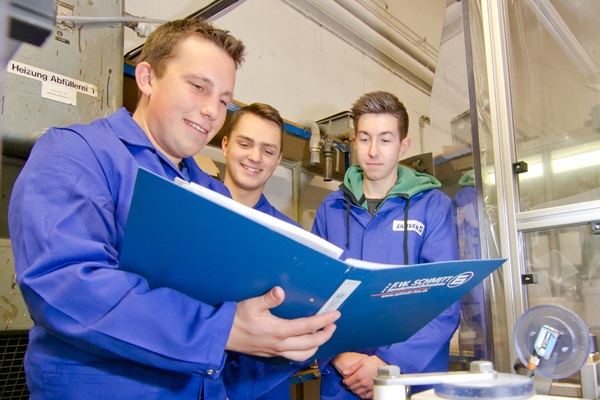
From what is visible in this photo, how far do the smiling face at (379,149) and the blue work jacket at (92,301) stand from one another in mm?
865

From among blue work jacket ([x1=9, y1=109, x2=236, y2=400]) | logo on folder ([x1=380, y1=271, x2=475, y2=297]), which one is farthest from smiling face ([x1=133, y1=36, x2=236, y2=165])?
logo on folder ([x1=380, y1=271, x2=475, y2=297])

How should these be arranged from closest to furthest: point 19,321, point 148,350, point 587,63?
point 148,350, point 19,321, point 587,63

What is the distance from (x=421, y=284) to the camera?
0.73m

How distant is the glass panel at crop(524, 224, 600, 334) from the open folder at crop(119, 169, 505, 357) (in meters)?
0.63

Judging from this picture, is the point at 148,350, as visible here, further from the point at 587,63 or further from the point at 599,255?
the point at 587,63

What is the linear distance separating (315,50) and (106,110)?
1.85 meters

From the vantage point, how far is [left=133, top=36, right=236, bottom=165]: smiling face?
1.01 meters

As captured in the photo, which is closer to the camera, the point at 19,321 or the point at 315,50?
the point at 19,321

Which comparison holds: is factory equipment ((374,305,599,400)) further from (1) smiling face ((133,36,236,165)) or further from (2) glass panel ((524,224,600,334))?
(1) smiling face ((133,36,236,165))

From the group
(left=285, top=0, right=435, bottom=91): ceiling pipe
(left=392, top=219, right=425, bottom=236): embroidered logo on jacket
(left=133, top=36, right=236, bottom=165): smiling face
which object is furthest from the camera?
(left=285, top=0, right=435, bottom=91): ceiling pipe

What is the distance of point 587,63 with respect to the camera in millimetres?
1380

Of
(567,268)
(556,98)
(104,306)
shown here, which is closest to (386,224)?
(567,268)

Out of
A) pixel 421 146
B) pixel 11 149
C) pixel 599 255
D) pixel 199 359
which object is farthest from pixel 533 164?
pixel 421 146

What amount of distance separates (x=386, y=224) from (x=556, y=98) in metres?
0.63
